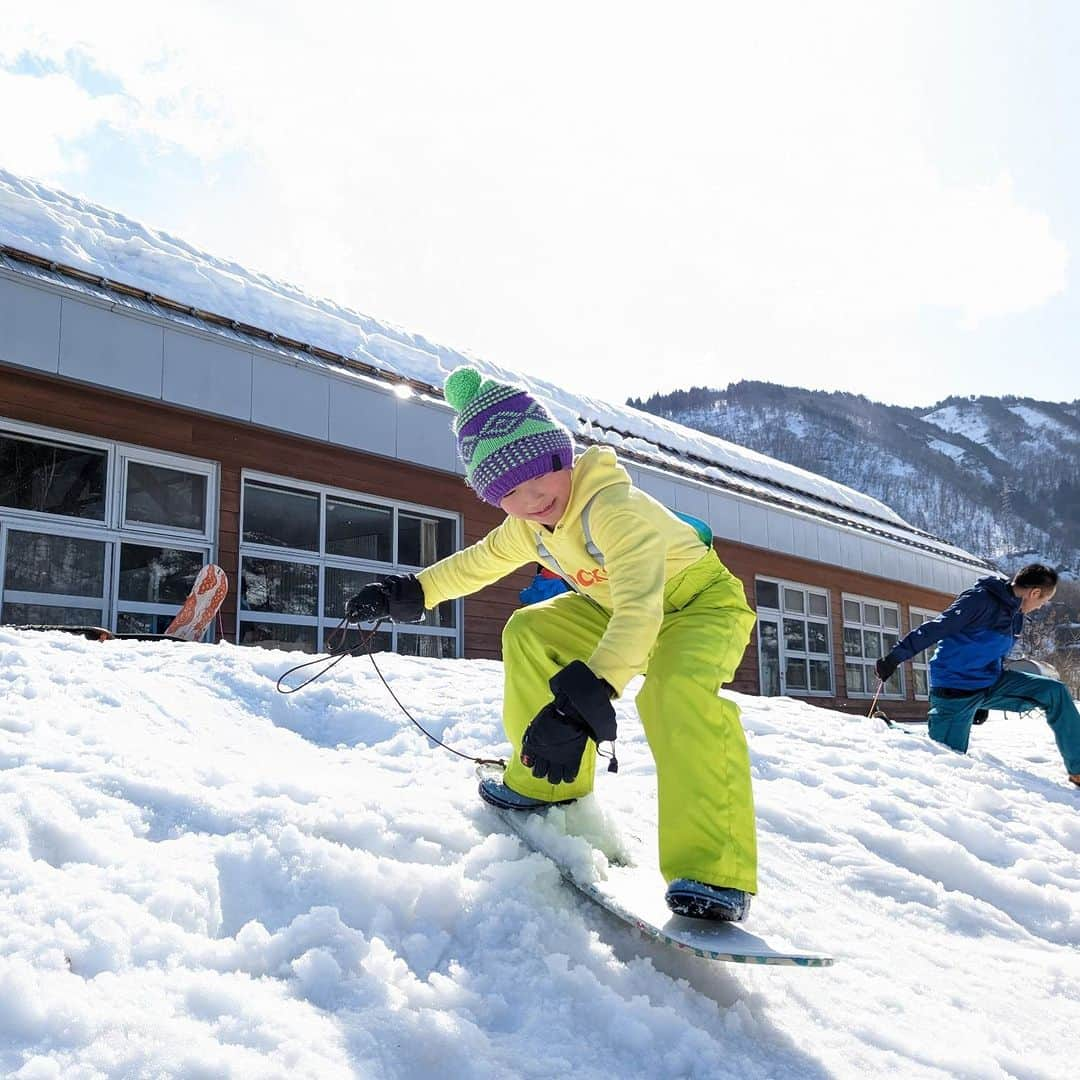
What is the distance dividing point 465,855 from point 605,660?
73 cm

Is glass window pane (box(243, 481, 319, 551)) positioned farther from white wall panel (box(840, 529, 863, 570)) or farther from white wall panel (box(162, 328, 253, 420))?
white wall panel (box(840, 529, 863, 570))

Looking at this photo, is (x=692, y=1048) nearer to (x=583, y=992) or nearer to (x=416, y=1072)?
(x=583, y=992)

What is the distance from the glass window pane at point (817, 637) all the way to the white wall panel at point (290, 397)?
10.2 meters

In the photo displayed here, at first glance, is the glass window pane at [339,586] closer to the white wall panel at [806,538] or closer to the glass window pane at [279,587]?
the glass window pane at [279,587]

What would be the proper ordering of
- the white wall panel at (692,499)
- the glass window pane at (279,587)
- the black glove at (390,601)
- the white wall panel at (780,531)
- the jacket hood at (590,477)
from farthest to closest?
the white wall panel at (780,531), the white wall panel at (692,499), the glass window pane at (279,587), the black glove at (390,601), the jacket hood at (590,477)

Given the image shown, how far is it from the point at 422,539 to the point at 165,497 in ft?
9.75

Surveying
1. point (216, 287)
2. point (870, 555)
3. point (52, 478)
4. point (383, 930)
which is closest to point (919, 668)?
point (870, 555)

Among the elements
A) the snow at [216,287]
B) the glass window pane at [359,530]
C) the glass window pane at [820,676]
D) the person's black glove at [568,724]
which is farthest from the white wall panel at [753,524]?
the person's black glove at [568,724]

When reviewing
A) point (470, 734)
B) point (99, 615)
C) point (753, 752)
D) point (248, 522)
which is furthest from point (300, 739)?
point (248, 522)

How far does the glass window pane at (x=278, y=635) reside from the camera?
28.2 ft

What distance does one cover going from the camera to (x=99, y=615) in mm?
7727

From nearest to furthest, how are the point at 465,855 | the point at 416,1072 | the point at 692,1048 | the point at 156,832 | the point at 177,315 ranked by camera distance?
the point at 416,1072 < the point at 692,1048 < the point at 156,832 < the point at 465,855 < the point at 177,315

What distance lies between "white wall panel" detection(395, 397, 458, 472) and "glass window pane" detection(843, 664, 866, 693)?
9.90 meters

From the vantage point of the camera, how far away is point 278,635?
8859 mm
